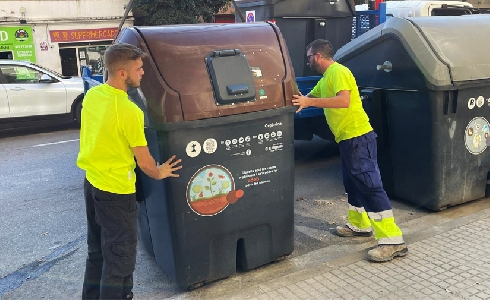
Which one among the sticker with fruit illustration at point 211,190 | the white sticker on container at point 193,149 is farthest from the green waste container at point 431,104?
the white sticker on container at point 193,149

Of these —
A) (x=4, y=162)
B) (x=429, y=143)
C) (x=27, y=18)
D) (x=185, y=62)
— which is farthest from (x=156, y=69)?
(x=27, y=18)

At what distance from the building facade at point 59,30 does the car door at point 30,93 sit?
682 cm

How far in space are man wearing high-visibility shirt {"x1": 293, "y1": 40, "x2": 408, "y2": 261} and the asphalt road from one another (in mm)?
449

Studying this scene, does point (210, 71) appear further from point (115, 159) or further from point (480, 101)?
point (480, 101)

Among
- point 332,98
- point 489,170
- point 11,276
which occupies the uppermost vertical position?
point 332,98

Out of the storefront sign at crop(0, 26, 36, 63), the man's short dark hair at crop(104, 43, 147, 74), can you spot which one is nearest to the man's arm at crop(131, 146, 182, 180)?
the man's short dark hair at crop(104, 43, 147, 74)

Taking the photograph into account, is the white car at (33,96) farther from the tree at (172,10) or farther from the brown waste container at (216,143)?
the tree at (172,10)

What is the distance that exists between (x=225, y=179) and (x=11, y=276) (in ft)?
6.48

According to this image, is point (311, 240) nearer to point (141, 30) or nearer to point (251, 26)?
point (251, 26)

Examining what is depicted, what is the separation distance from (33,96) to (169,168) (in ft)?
25.1

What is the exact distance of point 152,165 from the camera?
2.72 m

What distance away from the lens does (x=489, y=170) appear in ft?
15.6

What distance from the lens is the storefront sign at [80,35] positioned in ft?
57.0

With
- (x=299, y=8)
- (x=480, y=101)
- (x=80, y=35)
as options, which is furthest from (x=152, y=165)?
(x=80, y=35)
